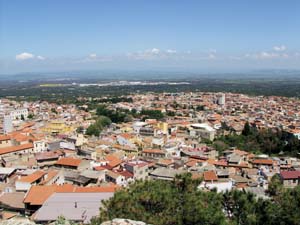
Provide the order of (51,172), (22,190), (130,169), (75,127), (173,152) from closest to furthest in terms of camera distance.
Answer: (22,190), (51,172), (130,169), (173,152), (75,127)

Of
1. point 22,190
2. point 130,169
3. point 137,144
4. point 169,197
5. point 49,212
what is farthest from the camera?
point 137,144

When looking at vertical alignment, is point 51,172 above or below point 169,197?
below

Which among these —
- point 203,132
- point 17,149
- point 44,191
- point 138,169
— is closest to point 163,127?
point 203,132

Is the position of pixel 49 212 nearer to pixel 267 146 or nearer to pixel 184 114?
pixel 267 146

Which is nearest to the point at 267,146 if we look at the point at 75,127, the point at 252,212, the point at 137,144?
the point at 137,144

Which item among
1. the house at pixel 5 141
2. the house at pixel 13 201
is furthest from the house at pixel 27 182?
the house at pixel 5 141

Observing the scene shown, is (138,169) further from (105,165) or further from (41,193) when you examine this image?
(41,193)

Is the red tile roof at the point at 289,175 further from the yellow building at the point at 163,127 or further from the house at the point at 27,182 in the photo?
the yellow building at the point at 163,127

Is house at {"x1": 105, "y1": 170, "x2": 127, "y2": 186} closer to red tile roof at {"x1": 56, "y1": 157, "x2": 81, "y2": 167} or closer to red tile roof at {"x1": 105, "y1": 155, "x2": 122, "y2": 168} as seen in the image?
red tile roof at {"x1": 105, "y1": 155, "x2": 122, "y2": 168}

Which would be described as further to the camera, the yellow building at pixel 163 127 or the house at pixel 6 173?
the yellow building at pixel 163 127
